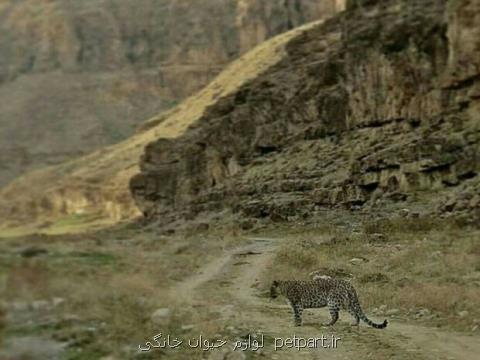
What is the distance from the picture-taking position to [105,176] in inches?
5167

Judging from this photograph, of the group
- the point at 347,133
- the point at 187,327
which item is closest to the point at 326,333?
the point at 187,327

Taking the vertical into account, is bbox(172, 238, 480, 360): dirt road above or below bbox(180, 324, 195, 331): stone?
below

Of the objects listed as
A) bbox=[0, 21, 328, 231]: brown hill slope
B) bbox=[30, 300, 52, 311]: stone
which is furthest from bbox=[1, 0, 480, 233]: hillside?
bbox=[0, 21, 328, 231]: brown hill slope

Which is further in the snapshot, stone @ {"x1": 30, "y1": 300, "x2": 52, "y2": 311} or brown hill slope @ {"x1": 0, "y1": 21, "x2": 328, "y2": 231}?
brown hill slope @ {"x1": 0, "y1": 21, "x2": 328, "y2": 231}

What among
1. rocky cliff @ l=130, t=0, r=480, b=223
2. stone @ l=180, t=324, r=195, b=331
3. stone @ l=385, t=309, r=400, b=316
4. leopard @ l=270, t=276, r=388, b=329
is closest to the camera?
stone @ l=180, t=324, r=195, b=331

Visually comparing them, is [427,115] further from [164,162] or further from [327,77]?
[164,162]

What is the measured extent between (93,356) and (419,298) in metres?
9.39

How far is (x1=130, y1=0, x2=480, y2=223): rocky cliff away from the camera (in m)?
42.2

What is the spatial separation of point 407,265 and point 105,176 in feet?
377

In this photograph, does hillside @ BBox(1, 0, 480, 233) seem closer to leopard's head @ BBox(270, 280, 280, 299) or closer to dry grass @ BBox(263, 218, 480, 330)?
dry grass @ BBox(263, 218, 480, 330)

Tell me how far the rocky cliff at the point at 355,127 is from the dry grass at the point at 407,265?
4139mm

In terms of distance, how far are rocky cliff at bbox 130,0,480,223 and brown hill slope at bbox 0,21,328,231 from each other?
1454 inches

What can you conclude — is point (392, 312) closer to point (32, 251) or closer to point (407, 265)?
point (407, 265)

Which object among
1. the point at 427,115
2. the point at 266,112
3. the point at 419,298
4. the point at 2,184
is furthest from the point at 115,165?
the point at 419,298
